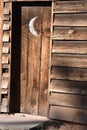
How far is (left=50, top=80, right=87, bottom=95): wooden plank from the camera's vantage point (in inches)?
247

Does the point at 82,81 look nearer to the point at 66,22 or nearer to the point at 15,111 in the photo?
the point at 66,22

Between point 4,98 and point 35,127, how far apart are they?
1.08 metres

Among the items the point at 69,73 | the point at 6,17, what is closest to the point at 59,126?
the point at 69,73

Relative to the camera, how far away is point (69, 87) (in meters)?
6.38

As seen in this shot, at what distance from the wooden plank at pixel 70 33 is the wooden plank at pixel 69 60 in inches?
12.2

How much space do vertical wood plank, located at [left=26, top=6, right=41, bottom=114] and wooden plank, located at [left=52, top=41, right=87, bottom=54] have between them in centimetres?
62

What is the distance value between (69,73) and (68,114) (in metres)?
0.69

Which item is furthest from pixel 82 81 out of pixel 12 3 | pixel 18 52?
pixel 12 3

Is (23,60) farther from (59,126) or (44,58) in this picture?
(59,126)

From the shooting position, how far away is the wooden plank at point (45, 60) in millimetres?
6949

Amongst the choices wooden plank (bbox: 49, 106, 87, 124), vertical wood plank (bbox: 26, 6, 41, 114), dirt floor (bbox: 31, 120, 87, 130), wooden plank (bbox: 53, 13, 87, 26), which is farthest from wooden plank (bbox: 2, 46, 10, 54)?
dirt floor (bbox: 31, 120, 87, 130)

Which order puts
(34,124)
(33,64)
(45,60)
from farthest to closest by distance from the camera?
(33,64)
(45,60)
(34,124)

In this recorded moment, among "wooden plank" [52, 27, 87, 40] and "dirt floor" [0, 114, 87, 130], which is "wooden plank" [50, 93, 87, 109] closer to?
"dirt floor" [0, 114, 87, 130]

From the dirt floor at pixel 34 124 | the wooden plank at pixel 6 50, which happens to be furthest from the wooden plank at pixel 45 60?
the wooden plank at pixel 6 50
